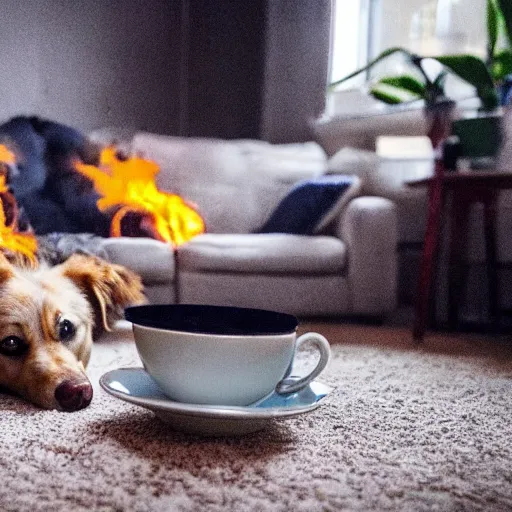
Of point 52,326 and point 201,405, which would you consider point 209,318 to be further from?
point 52,326

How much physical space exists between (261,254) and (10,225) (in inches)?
34.2

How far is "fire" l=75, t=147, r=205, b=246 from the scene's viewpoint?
2.40 meters

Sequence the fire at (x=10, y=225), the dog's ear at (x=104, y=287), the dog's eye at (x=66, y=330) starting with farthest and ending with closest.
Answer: the fire at (x=10, y=225) → the dog's ear at (x=104, y=287) → the dog's eye at (x=66, y=330)

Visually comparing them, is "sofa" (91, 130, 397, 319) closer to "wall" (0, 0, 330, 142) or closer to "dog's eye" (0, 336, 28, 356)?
"dog's eye" (0, 336, 28, 356)

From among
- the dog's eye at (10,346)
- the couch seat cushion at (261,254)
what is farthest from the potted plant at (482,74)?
the dog's eye at (10,346)

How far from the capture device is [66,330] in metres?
1.11

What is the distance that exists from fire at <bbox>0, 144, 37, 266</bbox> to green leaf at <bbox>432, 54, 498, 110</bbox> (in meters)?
1.46

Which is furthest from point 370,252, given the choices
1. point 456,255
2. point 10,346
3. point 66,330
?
point 10,346

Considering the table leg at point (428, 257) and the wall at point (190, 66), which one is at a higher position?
the wall at point (190, 66)

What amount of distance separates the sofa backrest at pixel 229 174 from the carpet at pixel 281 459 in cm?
168

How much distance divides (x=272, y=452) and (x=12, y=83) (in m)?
2.76

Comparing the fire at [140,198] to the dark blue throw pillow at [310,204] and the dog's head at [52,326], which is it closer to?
the dark blue throw pillow at [310,204]

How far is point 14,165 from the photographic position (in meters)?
2.47

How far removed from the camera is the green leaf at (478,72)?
2102mm
